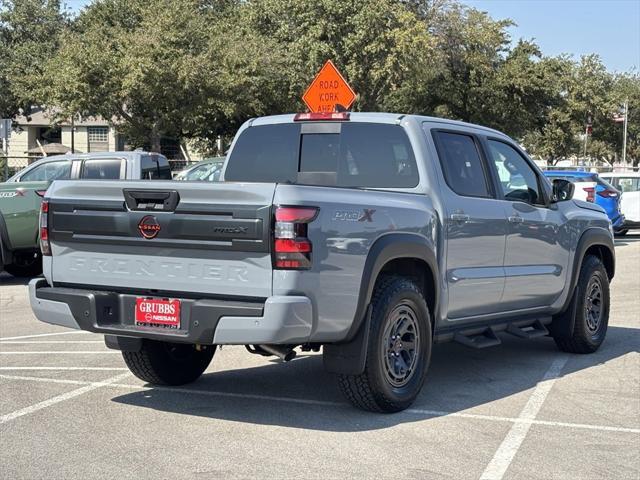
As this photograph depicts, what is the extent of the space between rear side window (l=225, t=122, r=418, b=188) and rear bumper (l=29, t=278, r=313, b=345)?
1758 mm

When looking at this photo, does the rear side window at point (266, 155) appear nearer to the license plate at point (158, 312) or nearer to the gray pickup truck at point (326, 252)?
the gray pickup truck at point (326, 252)

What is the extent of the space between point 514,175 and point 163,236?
11.6ft

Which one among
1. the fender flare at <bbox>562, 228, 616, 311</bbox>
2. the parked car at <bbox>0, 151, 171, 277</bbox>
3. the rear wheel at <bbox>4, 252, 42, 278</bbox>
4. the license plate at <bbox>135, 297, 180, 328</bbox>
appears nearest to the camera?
the license plate at <bbox>135, 297, 180, 328</bbox>

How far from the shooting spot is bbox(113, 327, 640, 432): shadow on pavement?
6.08m

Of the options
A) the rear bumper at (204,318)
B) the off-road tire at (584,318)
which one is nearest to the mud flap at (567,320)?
the off-road tire at (584,318)

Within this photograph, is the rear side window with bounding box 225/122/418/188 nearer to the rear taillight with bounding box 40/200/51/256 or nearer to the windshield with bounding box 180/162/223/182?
the rear taillight with bounding box 40/200/51/256

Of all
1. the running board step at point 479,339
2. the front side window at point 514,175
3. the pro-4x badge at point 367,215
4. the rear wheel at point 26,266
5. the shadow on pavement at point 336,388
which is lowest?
the rear wheel at point 26,266

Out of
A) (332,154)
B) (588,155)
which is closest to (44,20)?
(332,154)

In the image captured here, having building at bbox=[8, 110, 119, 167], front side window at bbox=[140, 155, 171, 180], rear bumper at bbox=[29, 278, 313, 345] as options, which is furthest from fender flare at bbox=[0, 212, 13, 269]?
building at bbox=[8, 110, 119, 167]

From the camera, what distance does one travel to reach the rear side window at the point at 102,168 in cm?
1497

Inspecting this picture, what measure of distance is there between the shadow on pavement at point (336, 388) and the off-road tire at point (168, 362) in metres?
0.12

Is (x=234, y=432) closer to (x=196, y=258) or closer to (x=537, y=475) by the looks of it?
(x=196, y=258)

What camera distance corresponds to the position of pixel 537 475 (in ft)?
16.3

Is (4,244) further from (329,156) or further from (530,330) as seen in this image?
(530,330)
